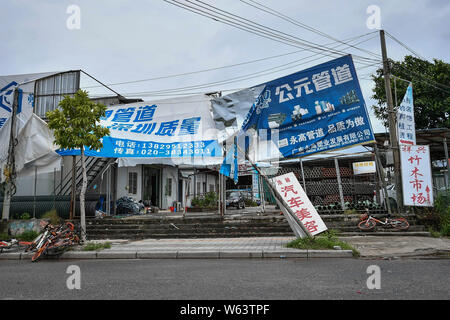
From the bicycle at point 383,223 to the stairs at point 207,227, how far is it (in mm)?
180

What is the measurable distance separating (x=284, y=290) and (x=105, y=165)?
47.2 ft

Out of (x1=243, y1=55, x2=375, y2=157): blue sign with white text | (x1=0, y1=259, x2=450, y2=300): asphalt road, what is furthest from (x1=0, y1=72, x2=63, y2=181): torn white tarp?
(x1=243, y1=55, x2=375, y2=157): blue sign with white text

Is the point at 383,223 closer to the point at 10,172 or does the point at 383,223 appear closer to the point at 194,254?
the point at 194,254

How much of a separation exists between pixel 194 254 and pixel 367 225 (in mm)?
5980

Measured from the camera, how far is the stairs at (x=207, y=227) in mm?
12180

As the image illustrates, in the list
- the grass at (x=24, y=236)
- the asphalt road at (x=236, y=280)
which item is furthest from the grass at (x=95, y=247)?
the grass at (x=24, y=236)

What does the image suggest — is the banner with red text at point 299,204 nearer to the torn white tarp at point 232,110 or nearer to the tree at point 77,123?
the torn white tarp at point 232,110

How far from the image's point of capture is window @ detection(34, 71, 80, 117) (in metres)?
18.8

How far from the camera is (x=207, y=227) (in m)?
13.2

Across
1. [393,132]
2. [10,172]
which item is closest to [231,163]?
[393,132]

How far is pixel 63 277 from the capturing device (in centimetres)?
661
